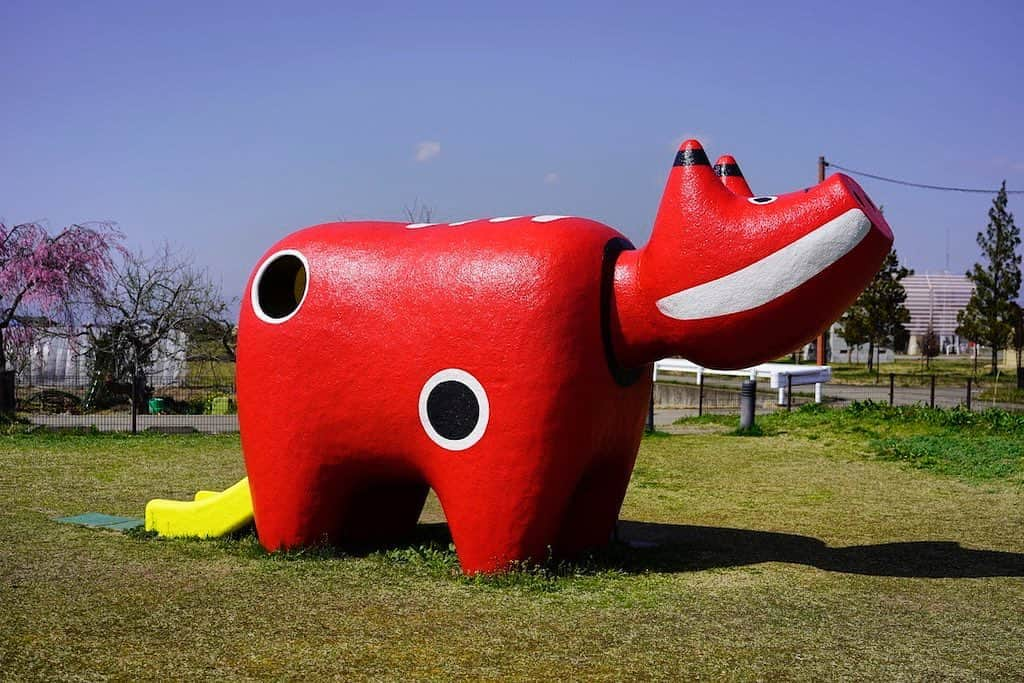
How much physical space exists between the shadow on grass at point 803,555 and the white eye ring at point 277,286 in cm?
337

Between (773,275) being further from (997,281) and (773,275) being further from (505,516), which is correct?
(997,281)

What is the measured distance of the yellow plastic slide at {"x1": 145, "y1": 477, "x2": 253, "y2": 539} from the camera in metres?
9.05

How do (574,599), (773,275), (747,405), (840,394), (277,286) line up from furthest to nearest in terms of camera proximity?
1. (840,394)
2. (747,405)
3. (277,286)
4. (574,599)
5. (773,275)

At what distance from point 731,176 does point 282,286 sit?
12.3ft

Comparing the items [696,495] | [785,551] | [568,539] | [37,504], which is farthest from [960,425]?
[37,504]

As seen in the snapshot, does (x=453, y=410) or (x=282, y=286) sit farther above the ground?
(x=282, y=286)

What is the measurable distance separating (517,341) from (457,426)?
2.47ft

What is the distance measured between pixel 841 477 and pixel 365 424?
7.85 meters

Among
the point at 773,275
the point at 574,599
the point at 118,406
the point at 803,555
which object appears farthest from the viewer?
the point at 118,406

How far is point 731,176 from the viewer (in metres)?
7.65

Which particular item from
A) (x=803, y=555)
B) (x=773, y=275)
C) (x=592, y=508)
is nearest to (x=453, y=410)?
(x=592, y=508)

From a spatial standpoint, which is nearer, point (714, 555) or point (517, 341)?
point (517, 341)

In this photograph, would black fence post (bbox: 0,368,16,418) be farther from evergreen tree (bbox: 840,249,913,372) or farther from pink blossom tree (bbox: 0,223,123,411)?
evergreen tree (bbox: 840,249,913,372)

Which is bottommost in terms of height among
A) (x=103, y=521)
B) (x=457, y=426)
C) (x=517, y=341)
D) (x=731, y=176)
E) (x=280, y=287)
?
(x=103, y=521)
